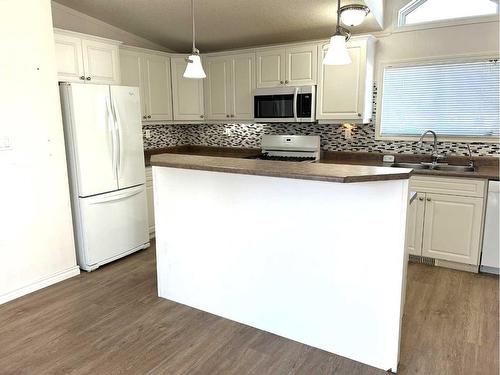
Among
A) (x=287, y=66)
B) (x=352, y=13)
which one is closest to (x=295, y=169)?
(x=352, y=13)

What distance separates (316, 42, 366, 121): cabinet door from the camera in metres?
3.74

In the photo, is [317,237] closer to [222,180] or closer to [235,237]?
[235,237]

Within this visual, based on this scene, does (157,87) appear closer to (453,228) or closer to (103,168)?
(103,168)

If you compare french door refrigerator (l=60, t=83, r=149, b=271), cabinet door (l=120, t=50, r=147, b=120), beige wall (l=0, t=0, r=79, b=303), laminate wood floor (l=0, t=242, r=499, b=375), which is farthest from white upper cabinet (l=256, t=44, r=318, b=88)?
laminate wood floor (l=0, t=242, r=499, b=375)

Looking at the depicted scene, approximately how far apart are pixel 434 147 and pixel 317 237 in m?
2.30

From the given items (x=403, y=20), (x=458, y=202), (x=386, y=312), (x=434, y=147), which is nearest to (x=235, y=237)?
(x=386, y=312)

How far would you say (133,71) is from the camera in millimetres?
4219

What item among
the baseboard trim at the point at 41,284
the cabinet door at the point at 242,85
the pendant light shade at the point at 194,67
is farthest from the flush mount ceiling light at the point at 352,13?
the baseboard trim at the point at 41,284

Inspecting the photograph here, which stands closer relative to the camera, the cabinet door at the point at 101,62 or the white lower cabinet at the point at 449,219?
the white lower cabinet at the point at 449,219

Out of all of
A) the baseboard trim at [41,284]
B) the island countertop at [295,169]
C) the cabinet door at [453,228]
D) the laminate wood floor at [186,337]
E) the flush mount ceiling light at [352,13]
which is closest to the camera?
the island countertop at [295,169]

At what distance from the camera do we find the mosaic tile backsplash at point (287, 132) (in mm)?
3787

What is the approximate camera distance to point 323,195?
6.97ft

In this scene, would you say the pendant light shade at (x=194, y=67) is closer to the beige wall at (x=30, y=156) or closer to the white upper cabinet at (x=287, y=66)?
the beige wall at (x=30, y=156)

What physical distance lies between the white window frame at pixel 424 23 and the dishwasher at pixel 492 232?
1.58 meters
